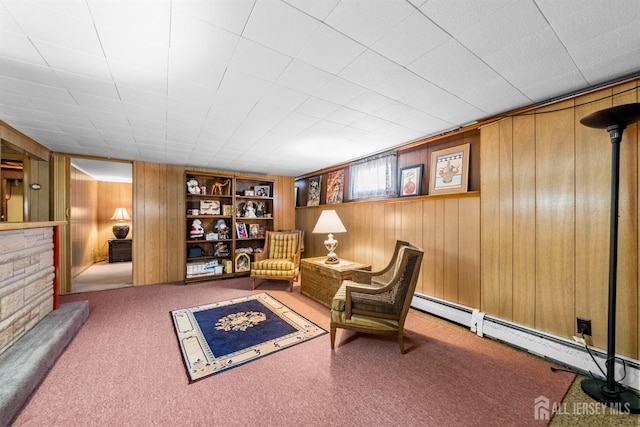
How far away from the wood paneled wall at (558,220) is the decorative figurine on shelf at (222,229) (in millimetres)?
4463

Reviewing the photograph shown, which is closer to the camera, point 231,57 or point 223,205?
point 231,57

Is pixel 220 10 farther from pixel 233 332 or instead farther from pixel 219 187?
pixel 219 187

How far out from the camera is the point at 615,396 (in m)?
1.60

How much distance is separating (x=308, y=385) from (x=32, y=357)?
206 cm

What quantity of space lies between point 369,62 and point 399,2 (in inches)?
17.7

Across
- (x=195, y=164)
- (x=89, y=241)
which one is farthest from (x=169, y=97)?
(x=89, y=241)

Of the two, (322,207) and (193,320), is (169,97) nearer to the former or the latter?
(193,320)

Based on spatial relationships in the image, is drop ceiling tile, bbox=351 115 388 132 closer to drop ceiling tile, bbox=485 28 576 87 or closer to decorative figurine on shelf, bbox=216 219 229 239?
drop ceiling tile, bbox=485 28 576 87

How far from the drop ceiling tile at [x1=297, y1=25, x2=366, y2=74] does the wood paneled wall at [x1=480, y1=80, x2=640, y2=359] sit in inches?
74.3

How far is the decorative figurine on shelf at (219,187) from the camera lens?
195 inches

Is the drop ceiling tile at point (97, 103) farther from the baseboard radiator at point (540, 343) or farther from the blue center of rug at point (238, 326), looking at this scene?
the baseboard radiator at point (540, 343)

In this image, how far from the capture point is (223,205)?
199 inches

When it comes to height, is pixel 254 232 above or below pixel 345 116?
below

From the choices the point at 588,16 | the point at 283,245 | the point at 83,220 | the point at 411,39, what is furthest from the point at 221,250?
the point at 588,16
